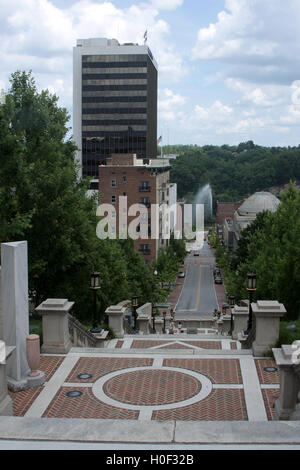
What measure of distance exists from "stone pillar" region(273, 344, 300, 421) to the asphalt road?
48.7 m

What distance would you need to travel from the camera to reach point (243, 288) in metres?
42.8

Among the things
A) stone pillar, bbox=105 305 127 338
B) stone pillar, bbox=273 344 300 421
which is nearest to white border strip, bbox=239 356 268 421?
stone pillar, bbox=273 344 300 421

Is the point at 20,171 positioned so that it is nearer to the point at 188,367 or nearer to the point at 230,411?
the point at 188,367

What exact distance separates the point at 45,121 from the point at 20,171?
178 inches

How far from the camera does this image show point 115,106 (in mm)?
114375

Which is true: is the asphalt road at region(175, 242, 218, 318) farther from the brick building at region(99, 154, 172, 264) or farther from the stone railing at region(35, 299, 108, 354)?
the stone railing at region(35, 299, 108, 354)

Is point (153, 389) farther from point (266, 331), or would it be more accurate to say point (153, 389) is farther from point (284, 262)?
point (284, 262)

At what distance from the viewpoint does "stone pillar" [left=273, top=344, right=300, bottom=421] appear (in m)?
8.32

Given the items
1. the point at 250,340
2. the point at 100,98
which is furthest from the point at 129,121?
the point at 250,340

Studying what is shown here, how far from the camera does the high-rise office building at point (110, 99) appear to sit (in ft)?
369

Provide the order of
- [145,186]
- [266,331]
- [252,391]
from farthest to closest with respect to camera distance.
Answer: [145,186] → [266,331] → [252,391]

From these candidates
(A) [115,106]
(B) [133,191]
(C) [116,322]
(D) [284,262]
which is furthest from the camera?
(A) [115,106]

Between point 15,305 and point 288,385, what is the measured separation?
5.13 meters

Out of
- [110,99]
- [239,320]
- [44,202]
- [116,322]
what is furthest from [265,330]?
[110,99]
